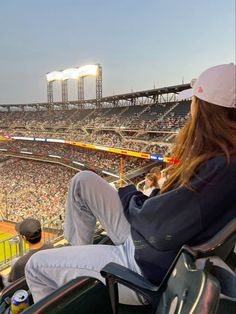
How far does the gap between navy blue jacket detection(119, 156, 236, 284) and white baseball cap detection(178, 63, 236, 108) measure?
22 cm

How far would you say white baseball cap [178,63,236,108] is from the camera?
1.14m

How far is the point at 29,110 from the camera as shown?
1567 inches

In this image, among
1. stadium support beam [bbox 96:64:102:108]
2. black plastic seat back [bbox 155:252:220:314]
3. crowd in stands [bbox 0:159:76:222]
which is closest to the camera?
black plastic seat back [bbox 155:252:220:314]

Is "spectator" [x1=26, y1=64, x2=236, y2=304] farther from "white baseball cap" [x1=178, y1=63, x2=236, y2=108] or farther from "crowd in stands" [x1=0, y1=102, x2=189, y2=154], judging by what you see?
"crowd in stands" [x1=0, y1=102, x2=189, y2=154]

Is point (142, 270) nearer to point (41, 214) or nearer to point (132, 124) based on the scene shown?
point (41, 214)

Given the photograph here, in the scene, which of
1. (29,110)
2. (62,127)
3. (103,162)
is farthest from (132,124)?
(29,110)

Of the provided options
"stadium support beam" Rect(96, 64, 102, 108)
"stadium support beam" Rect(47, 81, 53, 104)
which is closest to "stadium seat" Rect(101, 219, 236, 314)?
"stadium support beam" Rect(96, 64, 102, 108)

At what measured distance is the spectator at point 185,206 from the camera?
3.55 feet

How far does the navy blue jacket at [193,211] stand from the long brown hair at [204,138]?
0.11ft

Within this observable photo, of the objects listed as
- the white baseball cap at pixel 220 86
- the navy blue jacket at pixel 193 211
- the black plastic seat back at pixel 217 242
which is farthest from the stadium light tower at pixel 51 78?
the black plastic seat back at pixel 217 242

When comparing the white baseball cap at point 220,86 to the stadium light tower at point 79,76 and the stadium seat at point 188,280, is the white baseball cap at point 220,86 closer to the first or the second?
the stadium seat at point 188,280

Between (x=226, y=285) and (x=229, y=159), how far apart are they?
16.5 inches

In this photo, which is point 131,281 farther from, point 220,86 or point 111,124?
point 111,124

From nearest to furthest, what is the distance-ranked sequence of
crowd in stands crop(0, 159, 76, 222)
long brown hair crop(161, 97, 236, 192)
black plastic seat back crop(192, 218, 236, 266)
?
black plastic seat back crop(192, 218, 236, 266)
long brown hair crop(161, 97, 236, 192)
crowd in stands crop(0, 159, 76, 222)
